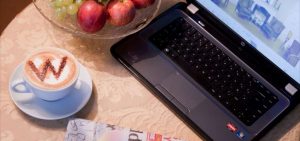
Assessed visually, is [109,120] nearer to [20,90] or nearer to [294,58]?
[20,90]

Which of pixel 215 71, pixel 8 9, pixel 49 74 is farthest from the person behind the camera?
pixel 8 9

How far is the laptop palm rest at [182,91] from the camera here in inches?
31.9

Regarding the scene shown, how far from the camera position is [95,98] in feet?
2.65

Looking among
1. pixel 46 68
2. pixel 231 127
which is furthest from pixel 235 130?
pixel 46 68

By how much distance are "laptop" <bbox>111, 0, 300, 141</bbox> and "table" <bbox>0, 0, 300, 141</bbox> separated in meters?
0.02

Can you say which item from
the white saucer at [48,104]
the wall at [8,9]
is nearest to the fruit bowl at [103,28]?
the white saucer at [48,104]

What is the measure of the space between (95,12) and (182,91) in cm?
21

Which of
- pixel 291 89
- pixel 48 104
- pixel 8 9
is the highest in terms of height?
pixel 291 89

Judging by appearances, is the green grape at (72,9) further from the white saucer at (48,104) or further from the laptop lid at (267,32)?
the laptop lid at (267,32)

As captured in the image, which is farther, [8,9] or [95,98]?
[8,9]

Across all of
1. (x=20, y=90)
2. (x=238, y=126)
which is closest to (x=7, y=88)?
(x=20, y=90)

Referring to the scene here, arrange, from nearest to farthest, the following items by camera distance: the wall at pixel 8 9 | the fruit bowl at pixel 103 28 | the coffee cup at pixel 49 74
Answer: the coffee cup at pixel 49 74, the fruit bowl at pixel 103 28, the wall at pixel 8 9

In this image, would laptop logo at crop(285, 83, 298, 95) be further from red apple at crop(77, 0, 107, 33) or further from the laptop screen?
red apple at crop(77, 0, 107, 33)

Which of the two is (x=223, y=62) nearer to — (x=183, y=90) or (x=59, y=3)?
(x=183, y=90)
